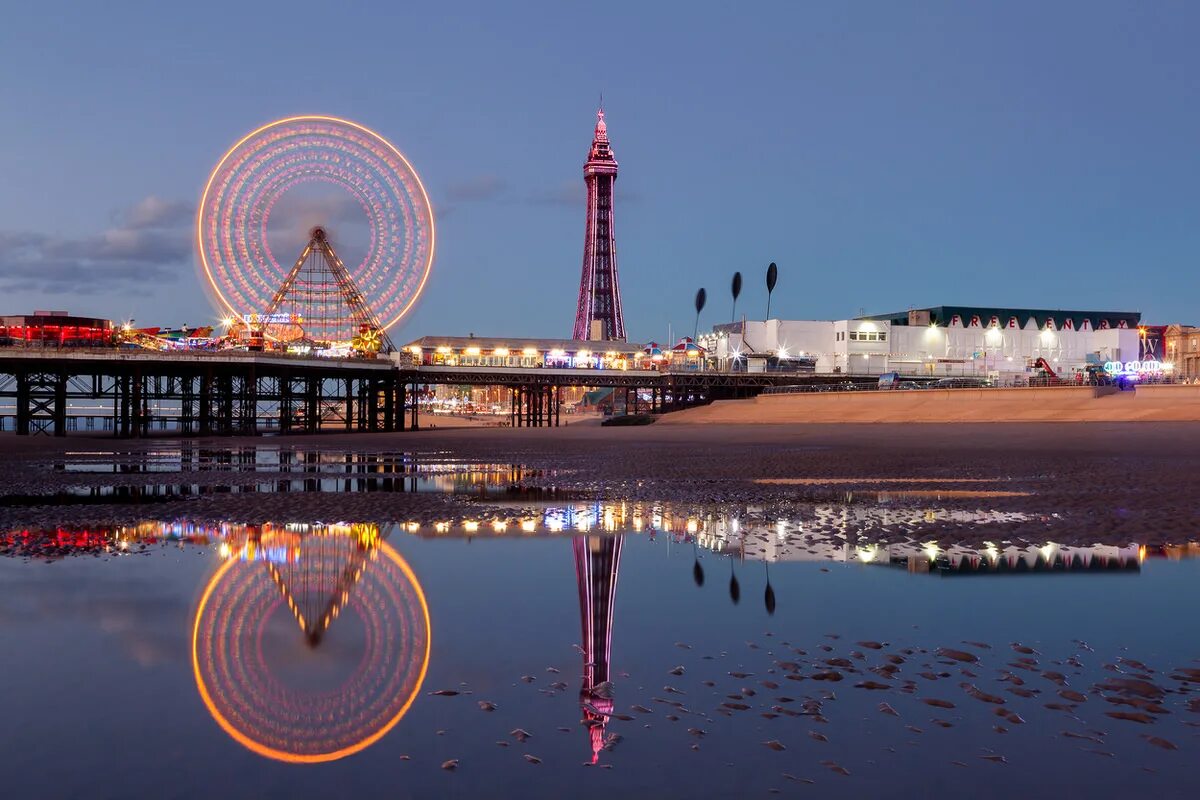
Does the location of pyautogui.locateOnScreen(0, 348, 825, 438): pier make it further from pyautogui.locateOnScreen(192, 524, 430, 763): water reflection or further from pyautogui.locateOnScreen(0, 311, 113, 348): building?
pyautogui.locateOnScreen(192, 524, 430, 763): water reflection

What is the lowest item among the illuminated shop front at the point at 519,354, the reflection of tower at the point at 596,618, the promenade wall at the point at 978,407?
the reflection of tower at the point at 596,618

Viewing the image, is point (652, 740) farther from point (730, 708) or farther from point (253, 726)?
point (253, 726)

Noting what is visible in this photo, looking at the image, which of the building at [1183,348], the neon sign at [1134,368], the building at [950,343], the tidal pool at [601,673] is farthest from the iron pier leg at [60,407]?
the building at [1183,348]

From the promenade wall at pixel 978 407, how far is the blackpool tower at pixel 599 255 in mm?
98932

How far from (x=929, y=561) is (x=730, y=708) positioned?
5229mm

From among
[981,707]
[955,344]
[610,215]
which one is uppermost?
[610,215]

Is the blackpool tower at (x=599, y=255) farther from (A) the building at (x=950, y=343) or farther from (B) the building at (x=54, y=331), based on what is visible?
(B) the building at (x=54, y=331)

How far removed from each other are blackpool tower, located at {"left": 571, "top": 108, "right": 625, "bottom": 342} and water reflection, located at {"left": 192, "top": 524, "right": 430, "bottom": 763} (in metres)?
158

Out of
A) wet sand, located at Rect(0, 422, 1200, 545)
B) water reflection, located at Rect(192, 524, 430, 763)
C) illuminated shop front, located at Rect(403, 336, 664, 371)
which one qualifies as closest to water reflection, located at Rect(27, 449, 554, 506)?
wet sand, located at Rect(0, 422, 1200, 545)

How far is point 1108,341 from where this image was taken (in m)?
99.8

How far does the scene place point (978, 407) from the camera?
2164 inches

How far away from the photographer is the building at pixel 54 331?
60.5 meters

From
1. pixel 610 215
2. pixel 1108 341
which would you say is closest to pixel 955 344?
pixel 1108 341

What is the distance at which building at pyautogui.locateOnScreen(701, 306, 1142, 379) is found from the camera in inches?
3844
